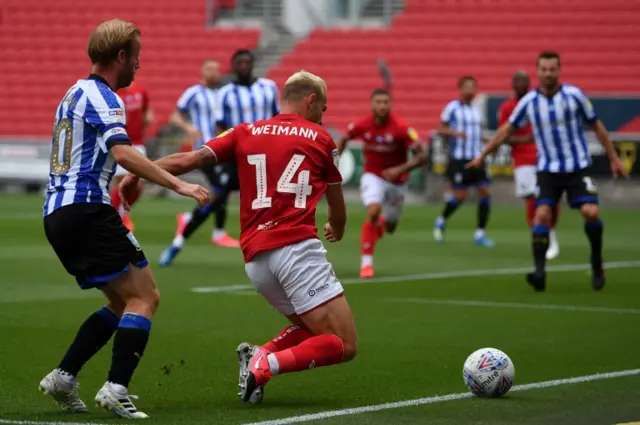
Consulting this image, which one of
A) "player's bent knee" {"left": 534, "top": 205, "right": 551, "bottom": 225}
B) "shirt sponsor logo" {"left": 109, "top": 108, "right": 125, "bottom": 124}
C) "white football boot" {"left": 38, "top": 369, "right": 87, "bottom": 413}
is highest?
"shirt sponsor logo" {"left": 109, "top": 108, "right": 125, "bottom": 124}

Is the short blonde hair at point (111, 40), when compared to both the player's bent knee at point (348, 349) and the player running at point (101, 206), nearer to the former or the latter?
the player running at point (101, 206)

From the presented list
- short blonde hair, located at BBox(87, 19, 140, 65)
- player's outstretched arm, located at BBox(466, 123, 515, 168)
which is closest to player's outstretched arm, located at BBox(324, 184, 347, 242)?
short blonde hair, located at BBox(87, 19, 140, 65)

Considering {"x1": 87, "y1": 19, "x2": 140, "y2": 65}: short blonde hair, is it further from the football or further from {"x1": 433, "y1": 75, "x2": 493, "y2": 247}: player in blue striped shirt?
{"x1": 433, "y1": 75, "x2": 493, "y2": 247}: player in blue striped shirt

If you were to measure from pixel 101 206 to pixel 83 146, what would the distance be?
294 millimetres

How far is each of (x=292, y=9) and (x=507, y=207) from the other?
10.7 meters

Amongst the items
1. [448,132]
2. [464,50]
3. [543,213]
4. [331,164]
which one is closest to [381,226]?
[543,213]

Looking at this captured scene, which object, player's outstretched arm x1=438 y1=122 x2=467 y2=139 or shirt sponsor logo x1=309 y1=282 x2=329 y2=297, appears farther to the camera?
player's outstretched arm x1=438 y1=122 x2=467 y2=139

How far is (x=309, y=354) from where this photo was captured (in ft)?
22.3

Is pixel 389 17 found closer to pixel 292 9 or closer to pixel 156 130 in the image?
pixel 292 9

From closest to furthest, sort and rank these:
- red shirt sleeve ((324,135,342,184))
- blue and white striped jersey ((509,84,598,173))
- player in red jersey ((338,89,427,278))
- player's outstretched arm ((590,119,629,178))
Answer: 1. red shirt sleeve ((324,135,342,184))
2. player's outstretched arm ((590,119,629,178))
3. blue and white striped jersey ((509,84,598,173))
4. player in red jersey ((338,89,427,278))

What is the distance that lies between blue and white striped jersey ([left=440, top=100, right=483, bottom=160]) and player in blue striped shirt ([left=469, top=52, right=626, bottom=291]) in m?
7.57

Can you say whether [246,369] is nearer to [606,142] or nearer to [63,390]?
[63,390]

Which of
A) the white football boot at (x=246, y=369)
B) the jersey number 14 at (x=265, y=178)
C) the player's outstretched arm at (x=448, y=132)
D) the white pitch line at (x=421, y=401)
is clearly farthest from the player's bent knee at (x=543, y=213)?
the player's outstretched arm at (x=448, y=132)

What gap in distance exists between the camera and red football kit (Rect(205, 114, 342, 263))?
690 centimetres
